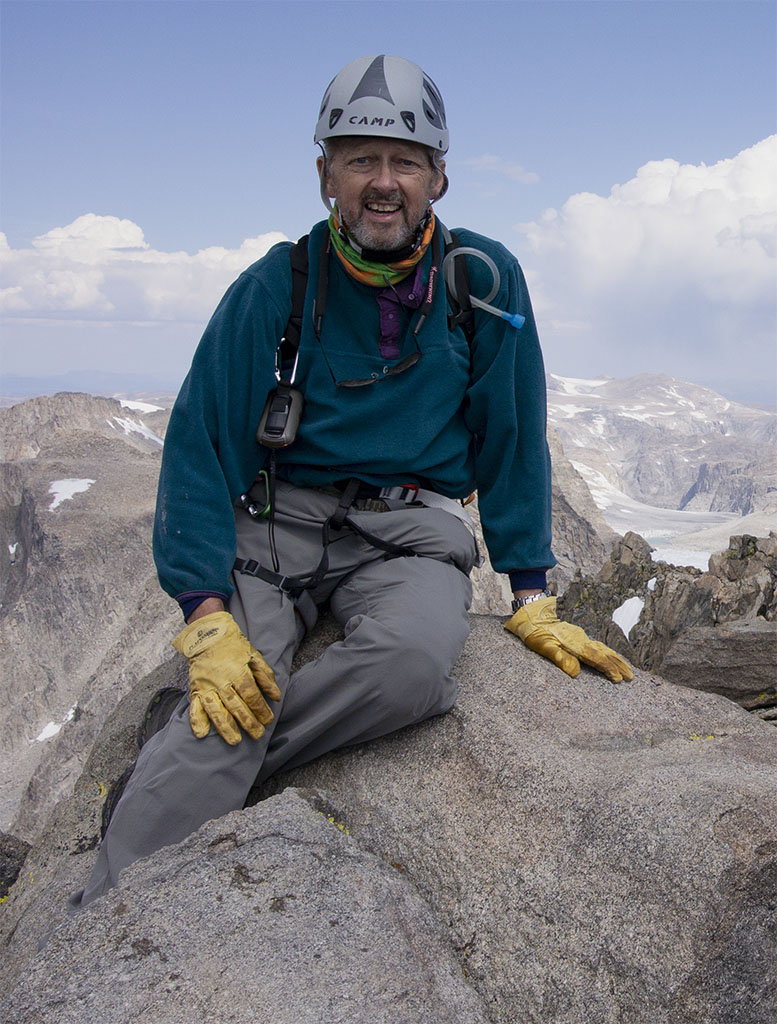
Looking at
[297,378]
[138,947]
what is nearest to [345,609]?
[297,378]

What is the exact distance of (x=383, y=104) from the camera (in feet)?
15.8

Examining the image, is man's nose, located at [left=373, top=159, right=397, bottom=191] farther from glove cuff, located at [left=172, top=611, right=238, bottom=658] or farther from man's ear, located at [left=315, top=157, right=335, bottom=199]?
glove cuff, located at [left=172, top=611, right=238, bottom=658]

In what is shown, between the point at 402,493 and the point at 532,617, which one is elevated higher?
the point at 402,493

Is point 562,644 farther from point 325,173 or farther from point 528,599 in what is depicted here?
point 325,173

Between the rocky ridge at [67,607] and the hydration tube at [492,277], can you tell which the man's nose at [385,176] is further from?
the rocky ridge at [67,607]

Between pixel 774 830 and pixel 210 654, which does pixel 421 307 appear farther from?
pixel 774 830

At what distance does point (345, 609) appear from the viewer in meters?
5.29

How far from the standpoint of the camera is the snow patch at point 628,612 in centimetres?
1468

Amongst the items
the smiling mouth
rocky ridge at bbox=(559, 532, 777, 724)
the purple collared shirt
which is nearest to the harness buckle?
the purple collared shirt

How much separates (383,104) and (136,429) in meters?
111

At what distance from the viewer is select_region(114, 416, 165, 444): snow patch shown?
107 meters

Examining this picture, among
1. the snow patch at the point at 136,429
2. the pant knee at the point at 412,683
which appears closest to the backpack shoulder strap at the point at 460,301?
the pant knee at the point at 412,683

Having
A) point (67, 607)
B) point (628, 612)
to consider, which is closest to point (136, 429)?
point (67, 607)

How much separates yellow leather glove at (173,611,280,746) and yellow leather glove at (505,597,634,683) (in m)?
1.97
